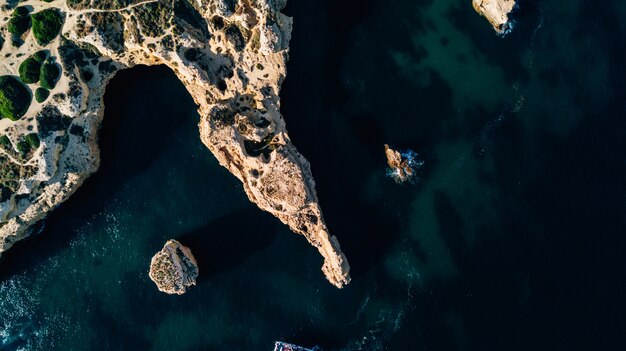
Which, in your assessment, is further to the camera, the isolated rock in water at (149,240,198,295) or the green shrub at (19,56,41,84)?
the isolated rock in water at (149,240,198,295)

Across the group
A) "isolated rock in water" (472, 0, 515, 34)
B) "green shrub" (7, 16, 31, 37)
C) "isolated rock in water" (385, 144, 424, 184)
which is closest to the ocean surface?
"isolated rock in water" (385, 144, 424, 184)

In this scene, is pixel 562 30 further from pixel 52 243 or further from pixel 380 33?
pixel 52 243

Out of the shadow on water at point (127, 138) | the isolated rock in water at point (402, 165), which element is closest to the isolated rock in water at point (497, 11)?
the isolated rock in water at point (402, 165)

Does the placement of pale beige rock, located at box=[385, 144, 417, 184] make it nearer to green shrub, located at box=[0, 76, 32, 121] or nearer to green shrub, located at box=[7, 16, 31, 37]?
green shrub, located at box=[0, 76, 32, 121]

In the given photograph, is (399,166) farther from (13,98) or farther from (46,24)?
(13,98)

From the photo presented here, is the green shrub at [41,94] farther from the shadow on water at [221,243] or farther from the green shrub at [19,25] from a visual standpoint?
the shadow on water at [221,243]

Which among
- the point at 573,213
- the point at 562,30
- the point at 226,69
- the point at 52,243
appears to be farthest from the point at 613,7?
the point at 52,243

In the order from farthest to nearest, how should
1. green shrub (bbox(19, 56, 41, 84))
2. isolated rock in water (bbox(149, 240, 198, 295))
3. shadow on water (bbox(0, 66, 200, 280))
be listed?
shadow on water (bbox(0, 66, 200, 280)) → isolated rock in water (bbox(149, 240, 198, 295)) → green shrub (bbox(19, 56, 41, 84))
